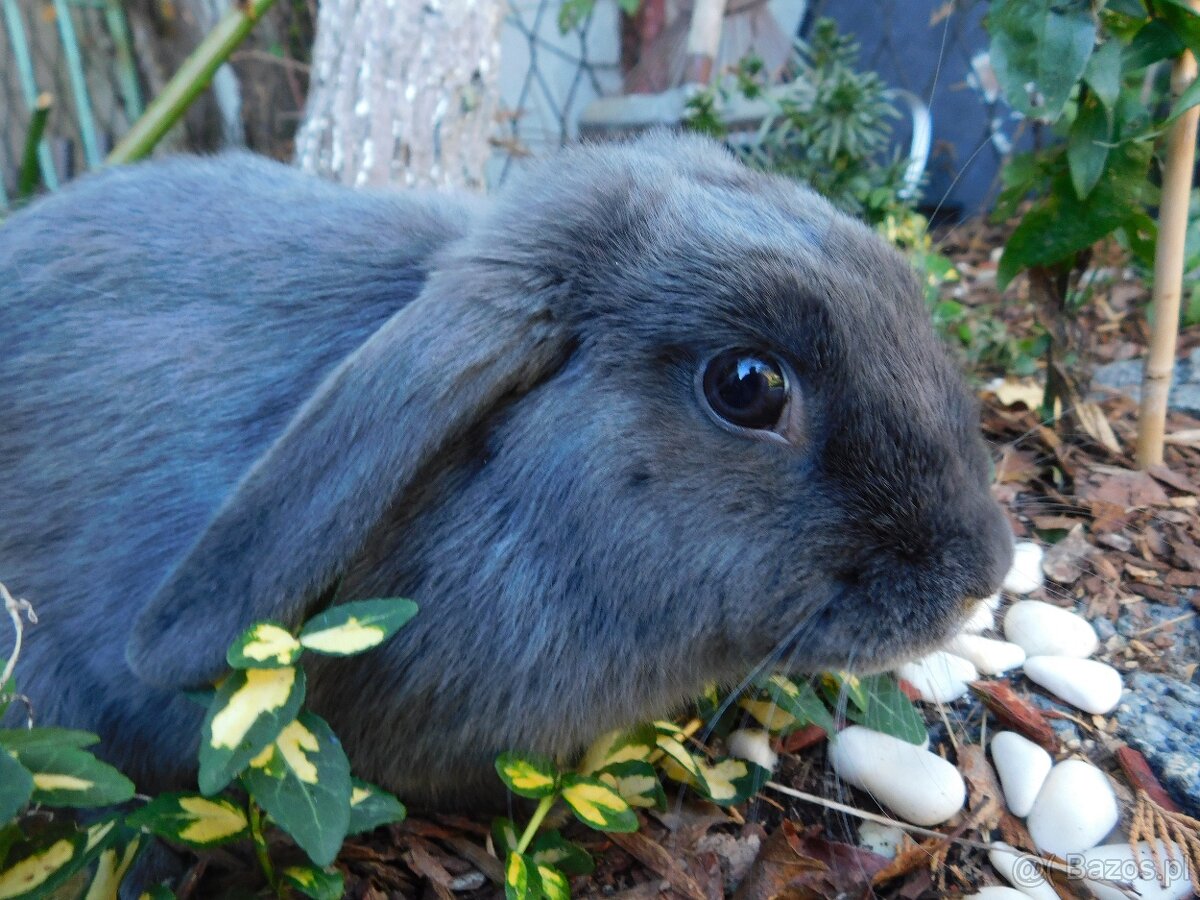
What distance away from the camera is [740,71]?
4.19m

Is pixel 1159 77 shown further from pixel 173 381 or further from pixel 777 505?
pixel 173 381

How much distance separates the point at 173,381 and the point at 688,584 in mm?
911

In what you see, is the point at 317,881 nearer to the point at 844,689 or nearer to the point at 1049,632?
the point at 844,689

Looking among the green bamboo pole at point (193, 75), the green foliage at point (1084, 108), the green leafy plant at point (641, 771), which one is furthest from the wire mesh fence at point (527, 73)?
the green leafy plant at point (641, 771)

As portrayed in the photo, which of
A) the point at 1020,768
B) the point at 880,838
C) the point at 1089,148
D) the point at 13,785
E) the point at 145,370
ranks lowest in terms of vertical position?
the point at 880,838

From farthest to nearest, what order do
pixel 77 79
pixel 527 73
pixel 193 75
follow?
pixel 527 73, pixel 77 79, pixel 193 75

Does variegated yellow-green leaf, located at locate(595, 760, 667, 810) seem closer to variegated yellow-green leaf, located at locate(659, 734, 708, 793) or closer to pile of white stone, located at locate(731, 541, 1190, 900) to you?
variegated yellow-green leaf, located at locate(659, 734, 708, 793)

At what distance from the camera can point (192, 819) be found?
132cm

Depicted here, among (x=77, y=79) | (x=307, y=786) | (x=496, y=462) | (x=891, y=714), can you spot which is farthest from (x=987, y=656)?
(x=77, y=79)

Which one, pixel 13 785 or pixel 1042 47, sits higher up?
pixel 1042 47

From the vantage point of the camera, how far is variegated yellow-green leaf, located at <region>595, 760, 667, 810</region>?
164cm

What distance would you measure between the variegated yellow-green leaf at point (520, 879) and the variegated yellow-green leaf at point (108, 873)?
56cm

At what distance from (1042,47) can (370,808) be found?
6.32 feet

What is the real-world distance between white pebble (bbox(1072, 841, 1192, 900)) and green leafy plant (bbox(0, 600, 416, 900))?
1.20 meters
